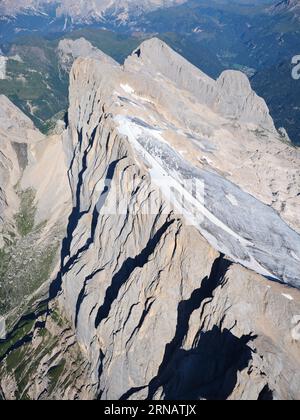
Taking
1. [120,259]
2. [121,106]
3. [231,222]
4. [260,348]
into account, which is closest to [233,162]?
[121,106]

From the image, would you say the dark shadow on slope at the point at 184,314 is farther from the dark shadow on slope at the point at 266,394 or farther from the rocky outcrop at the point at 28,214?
the rocky outcrop at the point at 28,214

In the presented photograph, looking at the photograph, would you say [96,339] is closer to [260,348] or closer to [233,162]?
[260,348]

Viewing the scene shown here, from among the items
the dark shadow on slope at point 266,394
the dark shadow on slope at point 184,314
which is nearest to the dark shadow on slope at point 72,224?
the dark shadow on slope at point 184,314

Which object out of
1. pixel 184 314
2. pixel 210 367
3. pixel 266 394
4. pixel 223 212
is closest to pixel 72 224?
pixel 223 212

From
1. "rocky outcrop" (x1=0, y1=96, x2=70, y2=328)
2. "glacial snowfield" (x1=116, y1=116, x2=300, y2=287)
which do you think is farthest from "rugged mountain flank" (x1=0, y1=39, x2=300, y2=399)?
"rocky outcrop" (x1=0, y1=96, x2=70, y2=328)

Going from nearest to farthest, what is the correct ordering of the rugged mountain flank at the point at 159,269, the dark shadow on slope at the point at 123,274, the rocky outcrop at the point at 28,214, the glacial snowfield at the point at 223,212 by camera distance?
the rugged mountain flank at the point at 159,269
the glacial snowfield at the point at 223,212
the dark shadow on slope at the point at 123,274
the rocky outcrop at the point at 28,214

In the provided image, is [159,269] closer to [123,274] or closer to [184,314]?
[184,314]

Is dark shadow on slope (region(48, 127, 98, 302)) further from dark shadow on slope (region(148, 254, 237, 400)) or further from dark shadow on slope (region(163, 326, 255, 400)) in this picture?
dark shadow on slope (region(163, 326, 255, 400))
